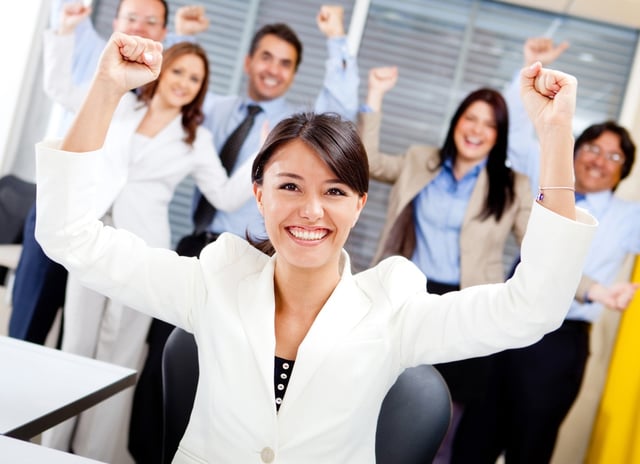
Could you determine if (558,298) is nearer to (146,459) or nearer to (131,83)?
A: (131,83)

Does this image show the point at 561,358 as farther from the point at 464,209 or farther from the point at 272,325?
the point at 272,325

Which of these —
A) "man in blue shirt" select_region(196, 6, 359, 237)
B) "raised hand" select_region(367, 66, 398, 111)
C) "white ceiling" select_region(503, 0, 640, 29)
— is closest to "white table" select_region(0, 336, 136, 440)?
"man in blue shirt" select_region(196, 6, 359, 237)

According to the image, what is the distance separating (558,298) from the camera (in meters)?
1.15

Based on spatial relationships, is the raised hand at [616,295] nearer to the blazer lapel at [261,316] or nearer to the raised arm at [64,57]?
the blazer lapel at [261,316]

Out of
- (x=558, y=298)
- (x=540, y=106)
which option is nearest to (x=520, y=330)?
(x=558, y=298)

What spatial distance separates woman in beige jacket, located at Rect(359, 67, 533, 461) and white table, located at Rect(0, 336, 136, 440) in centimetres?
149

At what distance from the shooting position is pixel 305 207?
1.38m

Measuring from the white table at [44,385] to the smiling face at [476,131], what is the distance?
5.42ft

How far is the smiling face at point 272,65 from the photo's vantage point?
9.80 feet

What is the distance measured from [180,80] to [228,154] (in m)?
0.41

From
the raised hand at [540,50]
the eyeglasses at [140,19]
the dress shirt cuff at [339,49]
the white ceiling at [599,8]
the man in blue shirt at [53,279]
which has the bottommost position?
the man in blue shirt at [53,279]

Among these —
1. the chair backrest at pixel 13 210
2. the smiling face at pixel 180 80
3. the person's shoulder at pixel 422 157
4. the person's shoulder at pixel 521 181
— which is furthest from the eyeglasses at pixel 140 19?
the person's shoulder at pixel 521 181

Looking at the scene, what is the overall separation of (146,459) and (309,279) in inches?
51.3

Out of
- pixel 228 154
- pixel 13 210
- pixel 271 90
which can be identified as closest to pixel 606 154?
pixel 271 90
